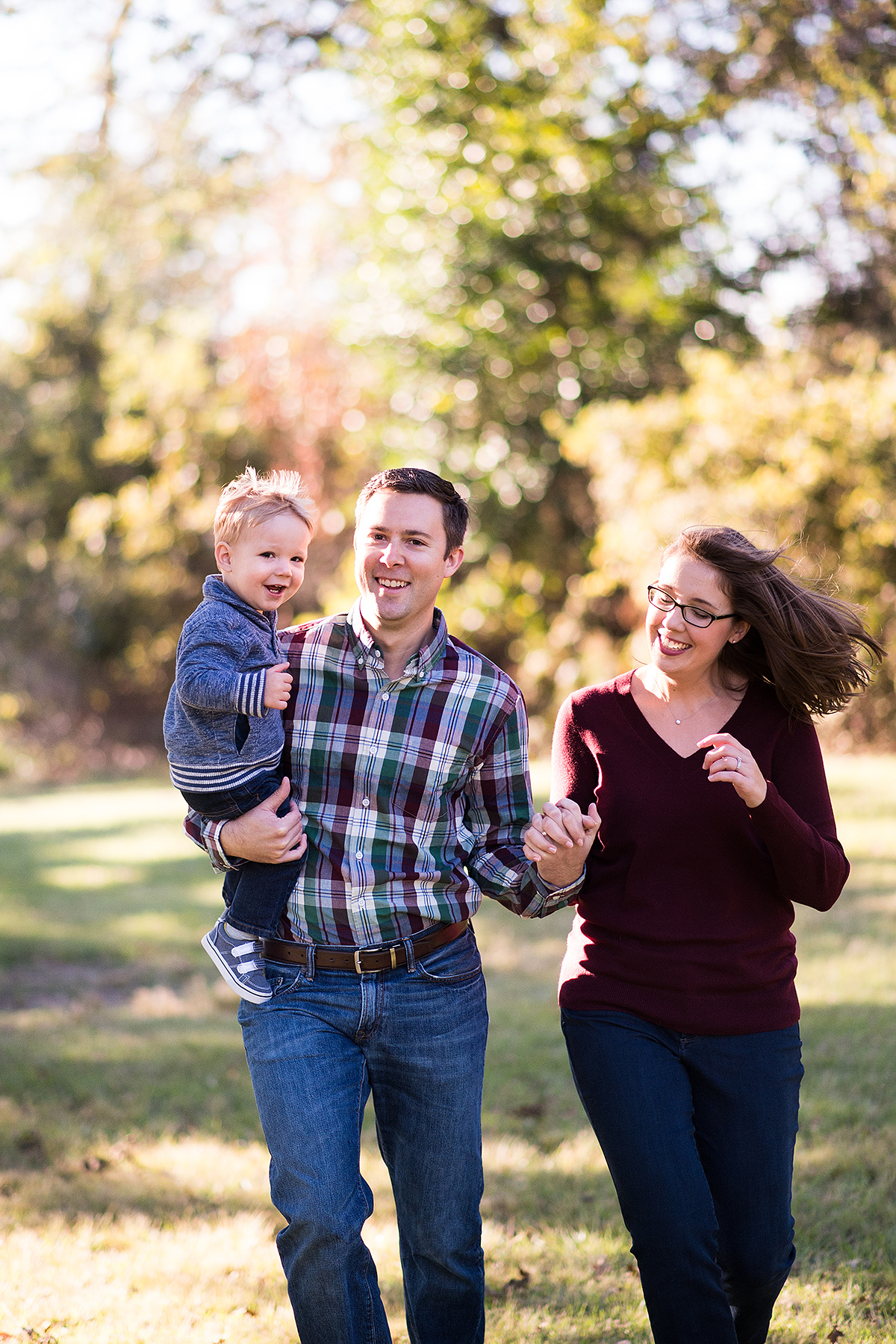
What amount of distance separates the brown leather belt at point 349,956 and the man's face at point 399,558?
79 cm

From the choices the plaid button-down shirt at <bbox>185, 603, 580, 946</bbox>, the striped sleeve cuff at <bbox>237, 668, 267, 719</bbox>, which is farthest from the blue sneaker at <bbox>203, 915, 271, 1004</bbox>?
the striped sleeve cuff at <bbox>237, 668, 267, 719</bbox>

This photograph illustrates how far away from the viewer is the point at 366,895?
9.88 ft

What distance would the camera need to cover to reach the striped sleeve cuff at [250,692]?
2.98 meters

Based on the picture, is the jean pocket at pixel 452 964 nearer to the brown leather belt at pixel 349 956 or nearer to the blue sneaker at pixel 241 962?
the brown leather belt at pixel 349 956

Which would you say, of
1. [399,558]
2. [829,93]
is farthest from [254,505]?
[829,93]

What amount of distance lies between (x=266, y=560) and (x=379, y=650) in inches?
14.1

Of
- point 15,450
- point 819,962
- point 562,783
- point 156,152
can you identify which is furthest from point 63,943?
point 15,450

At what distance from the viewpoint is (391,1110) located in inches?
122

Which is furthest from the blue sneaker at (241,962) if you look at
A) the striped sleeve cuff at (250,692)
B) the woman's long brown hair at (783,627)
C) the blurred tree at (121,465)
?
the blurred tree at (121,465)

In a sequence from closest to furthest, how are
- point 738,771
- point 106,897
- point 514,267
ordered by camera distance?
point 738,771
point 106,897
point 514,267

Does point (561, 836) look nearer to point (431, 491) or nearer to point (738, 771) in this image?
point (738, 771)

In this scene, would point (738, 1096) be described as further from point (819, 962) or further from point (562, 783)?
point (819, 962)

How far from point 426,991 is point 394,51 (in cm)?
1351

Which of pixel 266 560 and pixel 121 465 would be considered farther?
pixel 121 465
